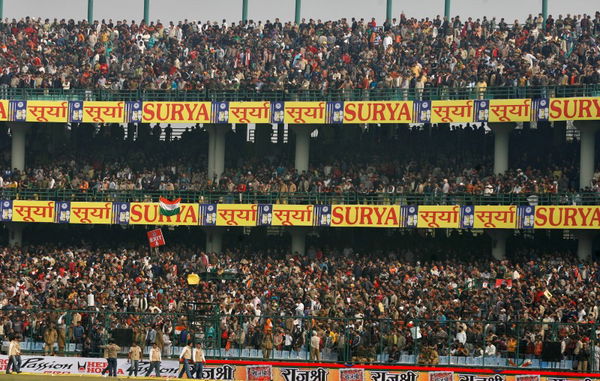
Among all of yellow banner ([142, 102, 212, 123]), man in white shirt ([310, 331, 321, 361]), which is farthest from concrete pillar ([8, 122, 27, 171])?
man in white shirt ([310, 331, 321, 361])

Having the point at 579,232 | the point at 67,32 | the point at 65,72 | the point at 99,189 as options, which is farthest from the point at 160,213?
the point at 579,232

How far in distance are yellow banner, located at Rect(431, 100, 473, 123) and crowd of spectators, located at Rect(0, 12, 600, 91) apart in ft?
3.33

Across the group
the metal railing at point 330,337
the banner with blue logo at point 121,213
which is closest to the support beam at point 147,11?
the banner with blue logo at point 121,213

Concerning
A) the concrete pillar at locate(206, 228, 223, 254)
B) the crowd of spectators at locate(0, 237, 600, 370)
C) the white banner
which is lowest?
the white banner

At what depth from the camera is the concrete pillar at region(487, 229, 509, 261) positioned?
167 feet

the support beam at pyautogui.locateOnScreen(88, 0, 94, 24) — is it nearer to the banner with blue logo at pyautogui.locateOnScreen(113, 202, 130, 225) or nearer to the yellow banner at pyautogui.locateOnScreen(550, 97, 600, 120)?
the banner with blue logo at pyautogui.locateOnScreen(113, 202, 130, 225)

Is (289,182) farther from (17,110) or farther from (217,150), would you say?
(17,110)

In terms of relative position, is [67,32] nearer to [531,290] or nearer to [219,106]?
[219,106]

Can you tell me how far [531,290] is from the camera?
40.6m

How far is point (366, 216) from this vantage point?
51.3 meters

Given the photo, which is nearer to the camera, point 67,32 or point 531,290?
point 531,290

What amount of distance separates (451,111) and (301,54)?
863 centimetres

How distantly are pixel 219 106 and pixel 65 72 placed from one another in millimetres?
7902

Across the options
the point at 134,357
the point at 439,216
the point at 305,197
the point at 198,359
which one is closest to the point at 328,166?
the point at 305,197
